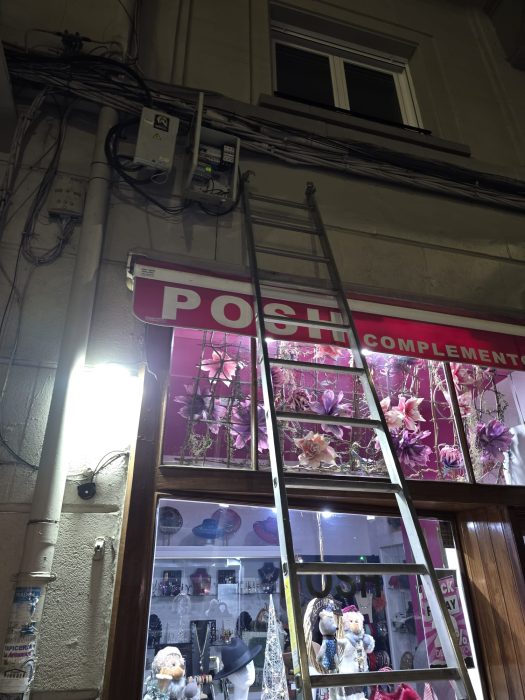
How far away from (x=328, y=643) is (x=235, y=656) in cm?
42

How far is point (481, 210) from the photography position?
3316 millimetres

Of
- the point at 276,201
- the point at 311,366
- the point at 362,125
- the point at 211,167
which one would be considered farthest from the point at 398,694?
the point at 362,125

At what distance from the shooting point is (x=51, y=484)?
1.69 metres

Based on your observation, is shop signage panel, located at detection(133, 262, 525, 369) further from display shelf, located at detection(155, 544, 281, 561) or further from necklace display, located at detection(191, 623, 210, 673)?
necklace display, located at detection(191, 623, 210, 673)

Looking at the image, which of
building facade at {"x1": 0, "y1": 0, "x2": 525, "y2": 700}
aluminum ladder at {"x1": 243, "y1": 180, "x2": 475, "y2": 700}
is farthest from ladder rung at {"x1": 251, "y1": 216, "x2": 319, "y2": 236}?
building facade at {"x1": 0, "y1": 0, "x2": 525, "y2": 700}

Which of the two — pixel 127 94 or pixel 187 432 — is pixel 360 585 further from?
pixel 127 94

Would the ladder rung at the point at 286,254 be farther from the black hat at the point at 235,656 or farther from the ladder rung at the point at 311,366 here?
the black hat at the point at 235,656

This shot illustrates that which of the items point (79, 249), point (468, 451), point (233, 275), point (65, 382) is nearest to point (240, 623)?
point (65, 382)

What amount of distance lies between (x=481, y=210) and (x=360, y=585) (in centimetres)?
262

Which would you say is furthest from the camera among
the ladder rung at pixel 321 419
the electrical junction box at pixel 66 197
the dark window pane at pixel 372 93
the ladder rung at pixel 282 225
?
the dark window pane at pixel 372 93

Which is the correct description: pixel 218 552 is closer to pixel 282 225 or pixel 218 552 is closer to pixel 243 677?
pixel 243 677

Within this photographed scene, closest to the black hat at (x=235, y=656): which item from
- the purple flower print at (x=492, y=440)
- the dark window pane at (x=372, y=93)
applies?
the purple flower print at (x=492, y=440)

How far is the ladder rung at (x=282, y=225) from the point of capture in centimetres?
272

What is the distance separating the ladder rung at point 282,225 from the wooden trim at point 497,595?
1.77 meters
